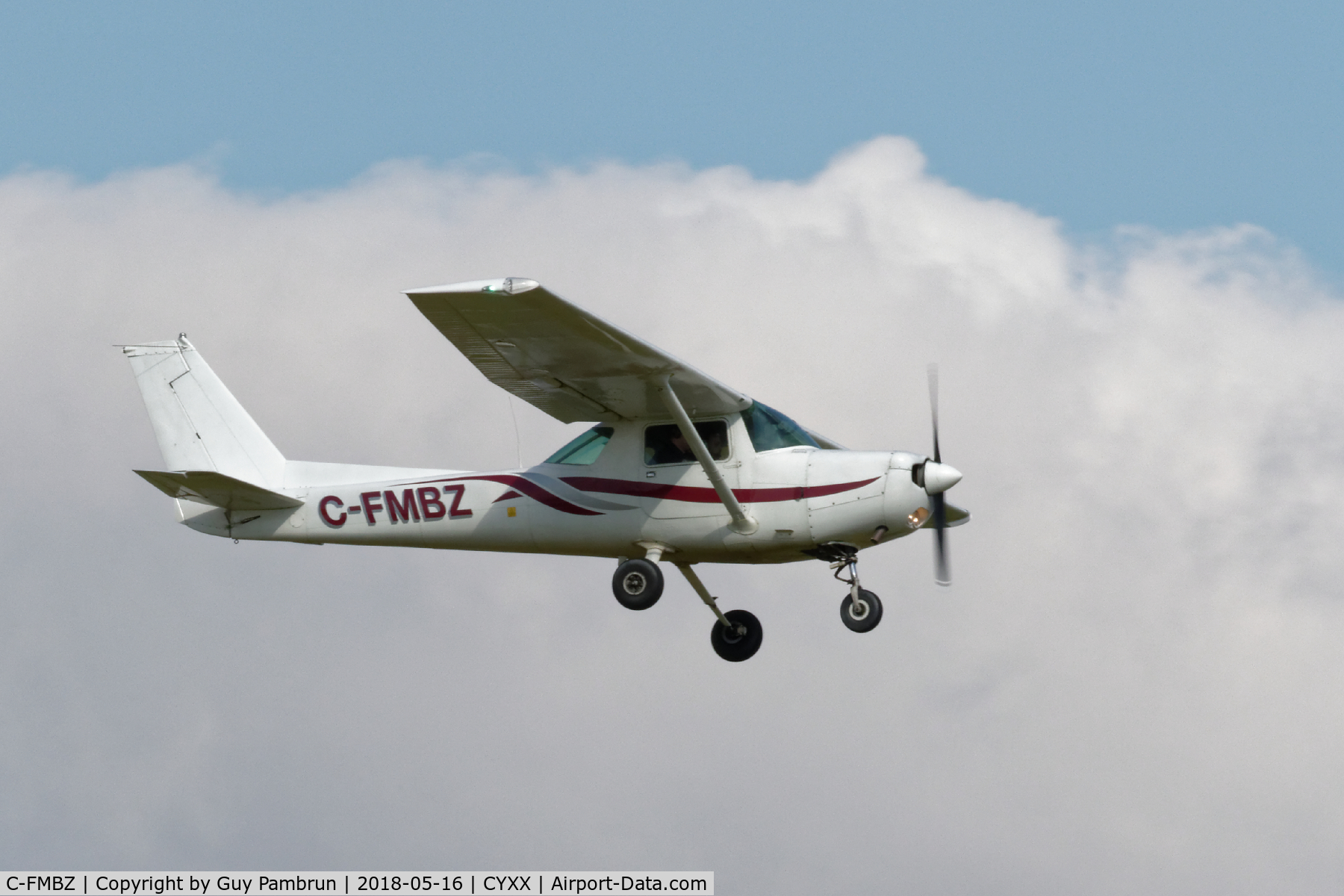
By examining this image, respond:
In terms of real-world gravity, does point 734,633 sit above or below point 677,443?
below

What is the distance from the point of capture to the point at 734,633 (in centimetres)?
2177

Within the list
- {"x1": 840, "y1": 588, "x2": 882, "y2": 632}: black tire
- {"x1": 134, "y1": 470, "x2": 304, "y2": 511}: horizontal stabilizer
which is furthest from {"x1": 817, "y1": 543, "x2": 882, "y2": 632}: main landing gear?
{"x1": 134, "y1": 470, "x2": 304, "y2": 511}: horizontal stabilizer

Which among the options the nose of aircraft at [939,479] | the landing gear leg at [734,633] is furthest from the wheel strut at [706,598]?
the nose of aircraft at [939,479]

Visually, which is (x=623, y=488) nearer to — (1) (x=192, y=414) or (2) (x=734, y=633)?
(2) (x=734, y=633)

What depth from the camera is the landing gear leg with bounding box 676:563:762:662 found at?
71.4ft

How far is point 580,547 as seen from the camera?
68.6 feet

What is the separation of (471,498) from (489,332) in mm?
3061

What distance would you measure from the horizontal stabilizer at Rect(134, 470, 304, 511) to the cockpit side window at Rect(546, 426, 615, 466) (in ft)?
10.8

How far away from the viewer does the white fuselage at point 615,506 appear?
65.1 feet

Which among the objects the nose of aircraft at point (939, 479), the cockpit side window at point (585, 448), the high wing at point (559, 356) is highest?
the high wing at point (559, 356)

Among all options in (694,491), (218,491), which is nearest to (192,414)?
(218,491)

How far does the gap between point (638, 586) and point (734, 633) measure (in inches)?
81.9

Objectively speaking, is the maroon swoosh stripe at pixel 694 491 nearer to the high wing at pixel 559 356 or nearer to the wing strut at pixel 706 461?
the wing strut at pixel 706 461

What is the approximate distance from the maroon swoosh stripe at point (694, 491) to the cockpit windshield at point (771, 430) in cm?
55
